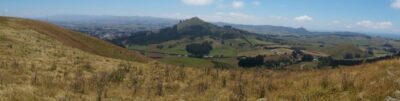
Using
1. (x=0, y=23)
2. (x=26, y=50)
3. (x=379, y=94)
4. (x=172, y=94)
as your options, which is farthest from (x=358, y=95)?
(x=0, y=23)

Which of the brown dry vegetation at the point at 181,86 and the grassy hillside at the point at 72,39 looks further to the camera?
the grassy hillside at the point at 72,39

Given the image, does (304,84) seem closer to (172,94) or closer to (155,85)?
(172,94)

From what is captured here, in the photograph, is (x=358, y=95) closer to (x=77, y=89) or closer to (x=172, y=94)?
(x=172, y=94)

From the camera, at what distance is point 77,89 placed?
17734mm

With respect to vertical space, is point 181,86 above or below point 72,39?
above

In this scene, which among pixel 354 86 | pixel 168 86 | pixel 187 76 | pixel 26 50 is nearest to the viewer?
pixel 354 86

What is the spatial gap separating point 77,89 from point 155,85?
403 centimetres

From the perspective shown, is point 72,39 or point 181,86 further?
point 72,39

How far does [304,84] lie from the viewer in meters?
18.2

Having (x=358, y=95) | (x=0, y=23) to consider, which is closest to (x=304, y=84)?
(x=358, y=95)

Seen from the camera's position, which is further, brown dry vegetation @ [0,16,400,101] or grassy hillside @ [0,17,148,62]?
grassy hillside @ [0,17,148,62]

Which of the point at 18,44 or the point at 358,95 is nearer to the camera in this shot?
the point at 358,95

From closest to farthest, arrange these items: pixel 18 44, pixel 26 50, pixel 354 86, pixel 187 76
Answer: pixel 354 86 < pixel 187 76 < pixel 26 50 < pixel 18 44

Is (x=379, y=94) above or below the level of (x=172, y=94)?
above
